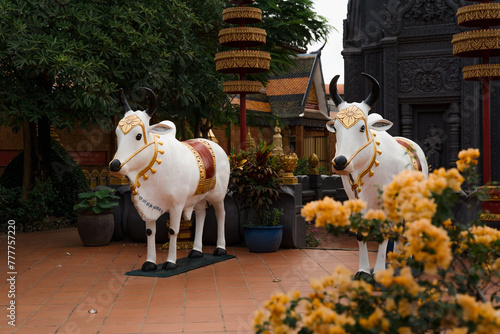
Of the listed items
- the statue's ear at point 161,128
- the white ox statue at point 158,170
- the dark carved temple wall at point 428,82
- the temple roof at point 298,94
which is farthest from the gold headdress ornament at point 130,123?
the temple roof at point 298,94

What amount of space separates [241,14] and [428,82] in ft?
14.2

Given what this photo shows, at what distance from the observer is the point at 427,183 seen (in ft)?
7.95

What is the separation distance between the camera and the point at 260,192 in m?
8.20

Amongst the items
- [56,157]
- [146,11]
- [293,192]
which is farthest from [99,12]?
[293,192]

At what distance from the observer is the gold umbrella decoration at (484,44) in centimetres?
751

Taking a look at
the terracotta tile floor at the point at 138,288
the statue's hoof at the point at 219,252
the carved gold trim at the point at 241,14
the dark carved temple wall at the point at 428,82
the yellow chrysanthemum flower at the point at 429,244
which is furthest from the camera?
the dark carved temple wall at the point at 428,82

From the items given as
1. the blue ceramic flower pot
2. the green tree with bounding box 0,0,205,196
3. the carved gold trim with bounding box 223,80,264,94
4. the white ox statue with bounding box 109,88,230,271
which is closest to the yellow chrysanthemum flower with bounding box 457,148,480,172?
the white ox statue with bounding box 109,88,230,271

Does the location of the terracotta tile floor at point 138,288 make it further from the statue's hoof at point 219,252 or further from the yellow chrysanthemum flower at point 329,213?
the yellow chrysanthemum flower at point 329,213

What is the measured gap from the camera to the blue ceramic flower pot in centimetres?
809

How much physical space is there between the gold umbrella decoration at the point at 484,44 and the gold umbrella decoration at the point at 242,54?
3209 millimetres

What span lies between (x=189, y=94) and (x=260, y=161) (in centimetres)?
351

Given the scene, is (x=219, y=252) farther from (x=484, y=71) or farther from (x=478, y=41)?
(x=478, y=41)

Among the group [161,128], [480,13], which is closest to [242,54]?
[161,128]

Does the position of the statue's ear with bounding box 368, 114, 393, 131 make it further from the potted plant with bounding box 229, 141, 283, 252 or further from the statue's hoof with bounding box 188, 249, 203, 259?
the statue's hoof with bounding box 188, 249, 203, 259
